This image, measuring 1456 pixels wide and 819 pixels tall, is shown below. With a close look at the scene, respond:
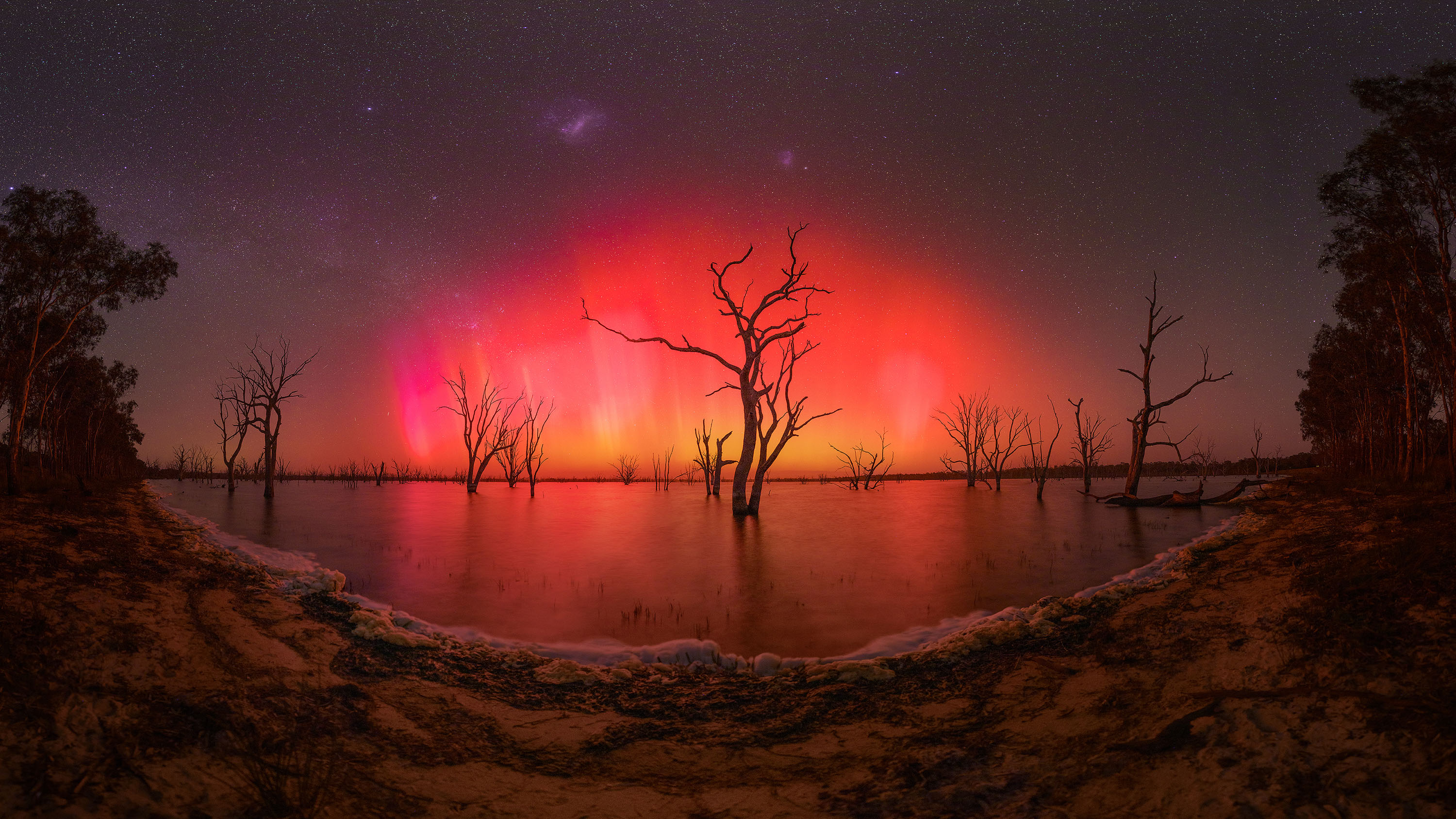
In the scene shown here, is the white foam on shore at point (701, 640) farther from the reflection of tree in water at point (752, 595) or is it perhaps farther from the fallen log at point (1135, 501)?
the fallen log at point (1135, 501)

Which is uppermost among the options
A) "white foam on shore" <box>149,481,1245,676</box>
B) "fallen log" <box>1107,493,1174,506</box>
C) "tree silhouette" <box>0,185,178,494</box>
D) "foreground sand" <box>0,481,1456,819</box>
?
"tree silhouette" <box>0,185,178,494</box>

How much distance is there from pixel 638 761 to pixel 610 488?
171ft

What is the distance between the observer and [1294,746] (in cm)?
304

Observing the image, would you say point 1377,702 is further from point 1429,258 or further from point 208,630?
point 1429,258

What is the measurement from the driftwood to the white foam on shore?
18.2 meters

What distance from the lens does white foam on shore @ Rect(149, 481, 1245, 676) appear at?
618 centimetres

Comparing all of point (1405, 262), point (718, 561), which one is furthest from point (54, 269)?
point (1405, 262)

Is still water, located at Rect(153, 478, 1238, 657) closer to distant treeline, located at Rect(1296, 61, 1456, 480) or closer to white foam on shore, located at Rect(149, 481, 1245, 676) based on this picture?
white foam on shore, located at Rect(149, 481, 1245, 676)

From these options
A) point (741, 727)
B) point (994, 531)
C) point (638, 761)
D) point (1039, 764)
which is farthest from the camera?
point (994, 531)

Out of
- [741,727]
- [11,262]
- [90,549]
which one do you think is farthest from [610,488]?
[741,727]

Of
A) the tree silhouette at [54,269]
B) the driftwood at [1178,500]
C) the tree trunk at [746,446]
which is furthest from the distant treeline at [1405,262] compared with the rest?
the tree silhouette at [54,269]

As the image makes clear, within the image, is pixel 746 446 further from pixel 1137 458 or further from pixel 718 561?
pixel 1137 458

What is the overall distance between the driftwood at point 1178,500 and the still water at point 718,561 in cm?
106

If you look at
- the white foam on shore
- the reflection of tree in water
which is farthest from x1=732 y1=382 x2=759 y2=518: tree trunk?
the white foam on shore
